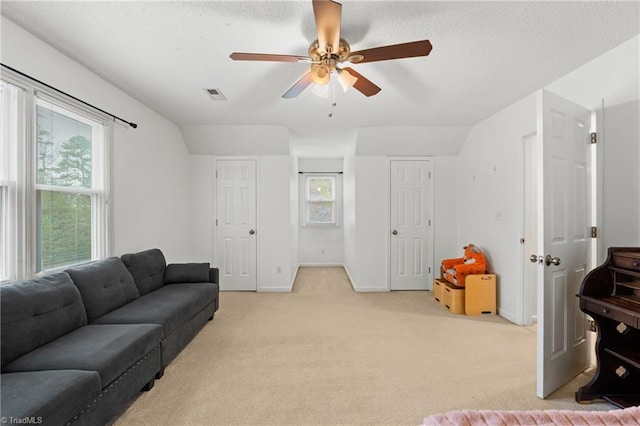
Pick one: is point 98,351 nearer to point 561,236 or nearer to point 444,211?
point 561,236

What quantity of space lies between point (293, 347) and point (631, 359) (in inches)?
93.6

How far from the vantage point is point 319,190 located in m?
6.74

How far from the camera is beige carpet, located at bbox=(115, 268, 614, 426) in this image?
6.13 feet

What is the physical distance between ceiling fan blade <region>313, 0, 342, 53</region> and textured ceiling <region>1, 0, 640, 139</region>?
0.20 m

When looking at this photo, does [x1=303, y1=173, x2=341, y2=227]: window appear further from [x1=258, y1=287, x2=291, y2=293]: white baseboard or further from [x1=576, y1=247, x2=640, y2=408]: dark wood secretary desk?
[x1=576, y1=247, x2=640, y2=408]: dark wood secretary desk

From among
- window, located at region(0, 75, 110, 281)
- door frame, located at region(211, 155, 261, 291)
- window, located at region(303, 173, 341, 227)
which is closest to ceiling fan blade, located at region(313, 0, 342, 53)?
window, located at region(0, 75, 110, 281)

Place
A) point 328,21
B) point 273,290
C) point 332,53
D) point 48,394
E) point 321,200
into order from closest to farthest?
point 48,394
point 328,21
point 332,53
point 273,290
point 321,200

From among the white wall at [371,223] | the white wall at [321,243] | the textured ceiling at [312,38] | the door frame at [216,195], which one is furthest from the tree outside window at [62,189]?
the white wall at [321,243]

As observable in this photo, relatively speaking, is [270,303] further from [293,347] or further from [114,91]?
[114,91]

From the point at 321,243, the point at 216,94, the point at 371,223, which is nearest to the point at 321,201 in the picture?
the point at 321,243

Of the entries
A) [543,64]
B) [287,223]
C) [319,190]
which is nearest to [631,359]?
[543,64]

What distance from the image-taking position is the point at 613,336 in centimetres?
197

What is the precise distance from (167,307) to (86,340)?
677 mm

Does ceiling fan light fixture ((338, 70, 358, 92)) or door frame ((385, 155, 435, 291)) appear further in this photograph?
door frame ((385, 155, 435, 291))
